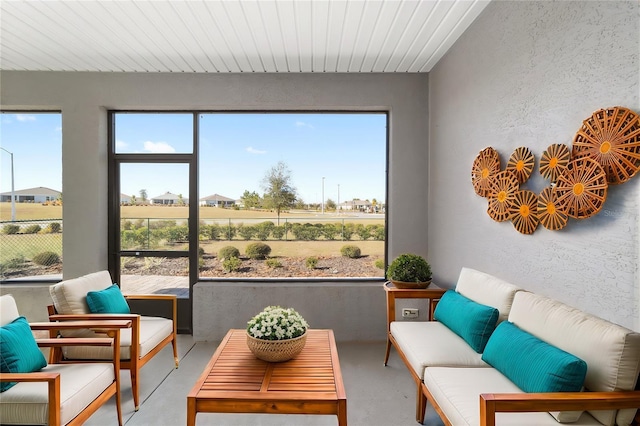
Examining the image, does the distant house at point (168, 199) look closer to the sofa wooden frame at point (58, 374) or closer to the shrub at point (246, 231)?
the shrub at point (246, 231)

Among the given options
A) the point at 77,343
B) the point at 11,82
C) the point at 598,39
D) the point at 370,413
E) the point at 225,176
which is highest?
the point at 11,82

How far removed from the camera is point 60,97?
3814 millimetres

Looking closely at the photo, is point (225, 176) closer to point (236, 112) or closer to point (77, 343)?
point (236, 112)

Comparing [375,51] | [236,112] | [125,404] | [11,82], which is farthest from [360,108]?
[11,82]

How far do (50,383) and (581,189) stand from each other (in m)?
2.87

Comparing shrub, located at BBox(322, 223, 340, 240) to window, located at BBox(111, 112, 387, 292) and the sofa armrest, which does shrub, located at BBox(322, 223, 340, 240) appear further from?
the sofa armrest

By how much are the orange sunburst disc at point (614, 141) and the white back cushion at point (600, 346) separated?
67cm

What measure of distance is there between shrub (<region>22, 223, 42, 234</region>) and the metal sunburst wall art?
4.92 m

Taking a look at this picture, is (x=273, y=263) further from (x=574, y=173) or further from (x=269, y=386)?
(x=574, y=173)

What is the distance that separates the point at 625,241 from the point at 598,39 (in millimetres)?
1009

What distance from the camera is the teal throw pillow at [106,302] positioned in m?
2.65

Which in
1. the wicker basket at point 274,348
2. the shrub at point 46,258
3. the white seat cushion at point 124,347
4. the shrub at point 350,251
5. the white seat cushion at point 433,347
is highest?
the shrub at point 350,251

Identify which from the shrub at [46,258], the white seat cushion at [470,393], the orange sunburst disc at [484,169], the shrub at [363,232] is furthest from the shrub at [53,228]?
the orange sunburst disc at [484,169]

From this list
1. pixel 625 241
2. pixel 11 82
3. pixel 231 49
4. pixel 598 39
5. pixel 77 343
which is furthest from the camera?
pixel 11 82
